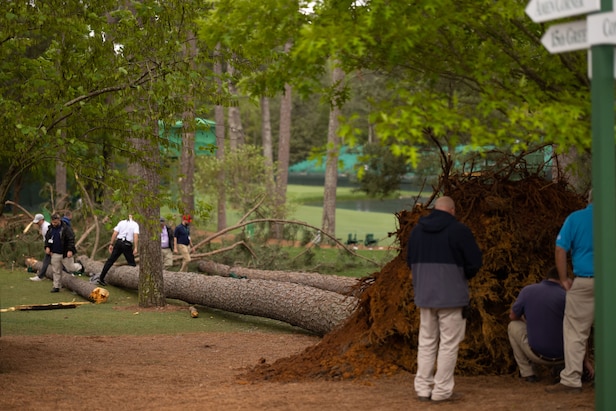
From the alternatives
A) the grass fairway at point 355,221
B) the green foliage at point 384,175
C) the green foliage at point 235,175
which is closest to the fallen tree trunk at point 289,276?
the green foliage at point 235,175

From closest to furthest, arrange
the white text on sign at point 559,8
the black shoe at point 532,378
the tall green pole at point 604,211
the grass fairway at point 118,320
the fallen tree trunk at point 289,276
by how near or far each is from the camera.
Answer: the tall green pole at point 604,211 → the white text on sign at point 559,8 → the black shoe at point 532,378 → the grass fairway at point 118,320 → the fallen tree trunk at point 289,276

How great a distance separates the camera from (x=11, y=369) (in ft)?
37.8

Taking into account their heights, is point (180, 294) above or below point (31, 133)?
below

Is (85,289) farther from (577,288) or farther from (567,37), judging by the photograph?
(567,37)

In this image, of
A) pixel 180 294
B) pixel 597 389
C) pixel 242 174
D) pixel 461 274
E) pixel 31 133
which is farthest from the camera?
pixel 242 174

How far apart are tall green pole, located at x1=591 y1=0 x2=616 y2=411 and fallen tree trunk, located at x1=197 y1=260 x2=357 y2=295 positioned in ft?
37.1

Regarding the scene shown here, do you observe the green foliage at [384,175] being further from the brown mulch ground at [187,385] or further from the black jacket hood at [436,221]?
the black jacket hood at [436,221]

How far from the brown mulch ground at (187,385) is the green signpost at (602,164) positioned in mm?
1830

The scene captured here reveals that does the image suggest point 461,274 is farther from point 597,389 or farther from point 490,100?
point 597,389

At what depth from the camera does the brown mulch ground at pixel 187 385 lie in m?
8.47

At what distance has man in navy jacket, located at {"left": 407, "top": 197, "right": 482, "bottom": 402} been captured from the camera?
8.28 m

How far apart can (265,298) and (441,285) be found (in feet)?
27.4

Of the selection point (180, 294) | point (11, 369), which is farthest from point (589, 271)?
point (180, 294)

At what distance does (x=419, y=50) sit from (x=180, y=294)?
38.2 feet
